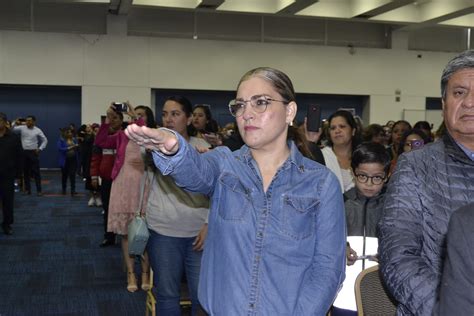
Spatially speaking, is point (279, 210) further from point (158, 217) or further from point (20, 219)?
point (20, 219)

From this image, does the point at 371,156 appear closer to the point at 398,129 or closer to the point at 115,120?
the point at 115,120

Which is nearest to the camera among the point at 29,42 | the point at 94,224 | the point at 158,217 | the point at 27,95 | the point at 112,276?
the point at 158,217

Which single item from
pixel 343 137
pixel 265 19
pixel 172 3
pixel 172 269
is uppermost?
pixel 265 19

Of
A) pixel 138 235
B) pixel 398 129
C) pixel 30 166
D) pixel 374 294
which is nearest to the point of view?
pixel 374 294

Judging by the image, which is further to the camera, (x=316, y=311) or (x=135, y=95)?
(x=135, y=95)

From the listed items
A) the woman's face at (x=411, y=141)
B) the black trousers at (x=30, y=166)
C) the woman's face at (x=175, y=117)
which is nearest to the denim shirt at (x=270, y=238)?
the woman's face at (x=175, y=117)

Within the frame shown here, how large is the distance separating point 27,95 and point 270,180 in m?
15.6

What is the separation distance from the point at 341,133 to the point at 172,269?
1.76 meters

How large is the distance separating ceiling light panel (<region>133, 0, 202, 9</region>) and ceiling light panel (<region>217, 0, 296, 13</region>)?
647 millimetres

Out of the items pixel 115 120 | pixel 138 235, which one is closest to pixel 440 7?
Result: pixel 115 120

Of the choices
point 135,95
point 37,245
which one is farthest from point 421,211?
point 135,95

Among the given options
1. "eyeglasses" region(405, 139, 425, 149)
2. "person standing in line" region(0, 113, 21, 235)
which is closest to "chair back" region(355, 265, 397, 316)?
"eyeglasses" region(405, 139, 425, 149)

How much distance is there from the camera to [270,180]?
A: 1790 mm

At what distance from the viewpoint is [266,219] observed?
170 centimetres
